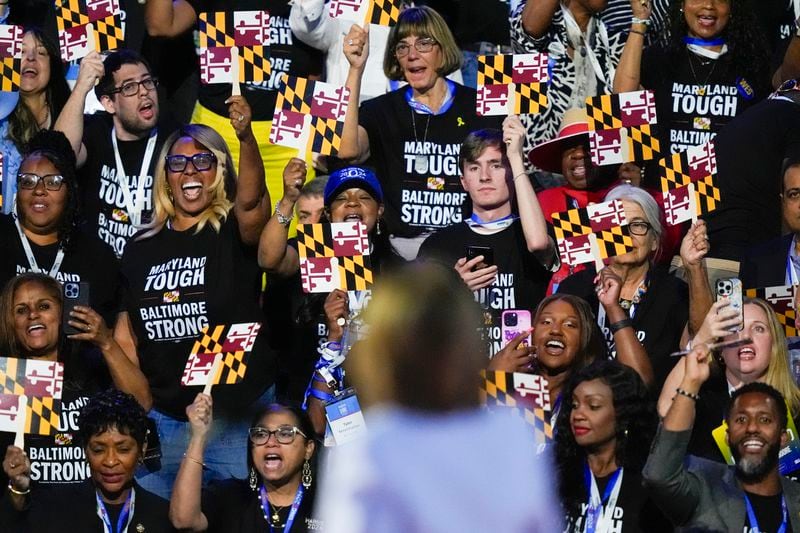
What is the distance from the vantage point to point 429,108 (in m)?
8.66

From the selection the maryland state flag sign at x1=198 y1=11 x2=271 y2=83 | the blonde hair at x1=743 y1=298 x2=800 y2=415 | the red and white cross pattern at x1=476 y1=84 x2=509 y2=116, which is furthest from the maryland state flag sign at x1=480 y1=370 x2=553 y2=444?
the maryland state flag sign at x1=198 y1=11 x2=271 y2=83

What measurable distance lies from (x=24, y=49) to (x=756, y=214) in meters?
4.15

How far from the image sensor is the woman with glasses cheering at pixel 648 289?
7.28 m

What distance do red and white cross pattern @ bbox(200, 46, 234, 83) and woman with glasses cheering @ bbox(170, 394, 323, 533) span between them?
191cm

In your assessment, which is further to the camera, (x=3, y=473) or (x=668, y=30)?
(x=668, y=30)

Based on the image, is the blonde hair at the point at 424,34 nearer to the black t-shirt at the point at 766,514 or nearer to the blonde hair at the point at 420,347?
the black t-shirt at the point at 766,514

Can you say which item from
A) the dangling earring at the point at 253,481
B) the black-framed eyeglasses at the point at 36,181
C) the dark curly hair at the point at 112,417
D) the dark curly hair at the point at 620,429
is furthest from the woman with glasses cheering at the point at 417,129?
the dark curly hair at the point at 620,429

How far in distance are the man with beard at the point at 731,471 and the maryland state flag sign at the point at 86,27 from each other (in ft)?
14.1

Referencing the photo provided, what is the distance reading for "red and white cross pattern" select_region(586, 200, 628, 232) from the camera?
7.62 meters

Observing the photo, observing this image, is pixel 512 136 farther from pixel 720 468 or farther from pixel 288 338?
pixel 720 468

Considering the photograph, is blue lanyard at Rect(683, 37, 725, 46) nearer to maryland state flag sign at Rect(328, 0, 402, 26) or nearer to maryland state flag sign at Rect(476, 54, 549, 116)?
maryland state flag sign at Rect(476, 54, 549, 116)

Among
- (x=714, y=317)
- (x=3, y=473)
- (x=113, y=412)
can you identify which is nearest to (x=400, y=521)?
(x=714, y=317)

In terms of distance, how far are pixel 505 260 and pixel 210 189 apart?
151 centimetres

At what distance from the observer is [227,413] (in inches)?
297
